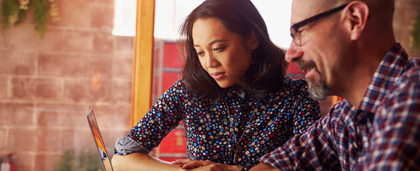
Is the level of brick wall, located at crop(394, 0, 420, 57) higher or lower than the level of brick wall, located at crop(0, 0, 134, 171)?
higher

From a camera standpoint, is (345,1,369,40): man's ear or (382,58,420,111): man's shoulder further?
(345,1,369,40): man's ear

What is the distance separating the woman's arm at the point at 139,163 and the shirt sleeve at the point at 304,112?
51cm

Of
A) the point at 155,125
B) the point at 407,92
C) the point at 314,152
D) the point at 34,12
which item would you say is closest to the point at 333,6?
the point at 407,92

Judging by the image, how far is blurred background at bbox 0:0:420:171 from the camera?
8.44 ft

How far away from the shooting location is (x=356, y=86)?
810mm

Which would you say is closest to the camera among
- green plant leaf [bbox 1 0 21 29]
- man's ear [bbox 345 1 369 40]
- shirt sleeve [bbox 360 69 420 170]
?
shirt sleeve [bbox 360 69 420 170]

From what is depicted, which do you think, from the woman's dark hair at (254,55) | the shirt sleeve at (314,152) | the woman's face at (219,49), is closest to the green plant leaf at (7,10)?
the woman's dark hair at (254,55)

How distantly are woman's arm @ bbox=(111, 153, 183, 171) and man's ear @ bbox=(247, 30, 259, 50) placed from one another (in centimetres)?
58

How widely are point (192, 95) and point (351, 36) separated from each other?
0.82m

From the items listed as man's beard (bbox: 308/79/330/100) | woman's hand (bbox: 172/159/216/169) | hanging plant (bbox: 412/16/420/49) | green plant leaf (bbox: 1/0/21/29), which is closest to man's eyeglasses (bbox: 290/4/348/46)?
man's beard (bbox: 308/79/330/100)

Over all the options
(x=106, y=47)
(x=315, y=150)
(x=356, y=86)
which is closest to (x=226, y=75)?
(x=315, y=150)

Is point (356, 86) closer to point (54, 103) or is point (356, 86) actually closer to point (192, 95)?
point (192, 95)

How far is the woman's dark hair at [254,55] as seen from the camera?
1339mm

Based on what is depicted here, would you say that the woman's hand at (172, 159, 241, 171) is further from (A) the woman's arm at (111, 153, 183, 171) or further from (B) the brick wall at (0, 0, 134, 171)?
(B) the brick wall at (0, 0, 134, 171)
